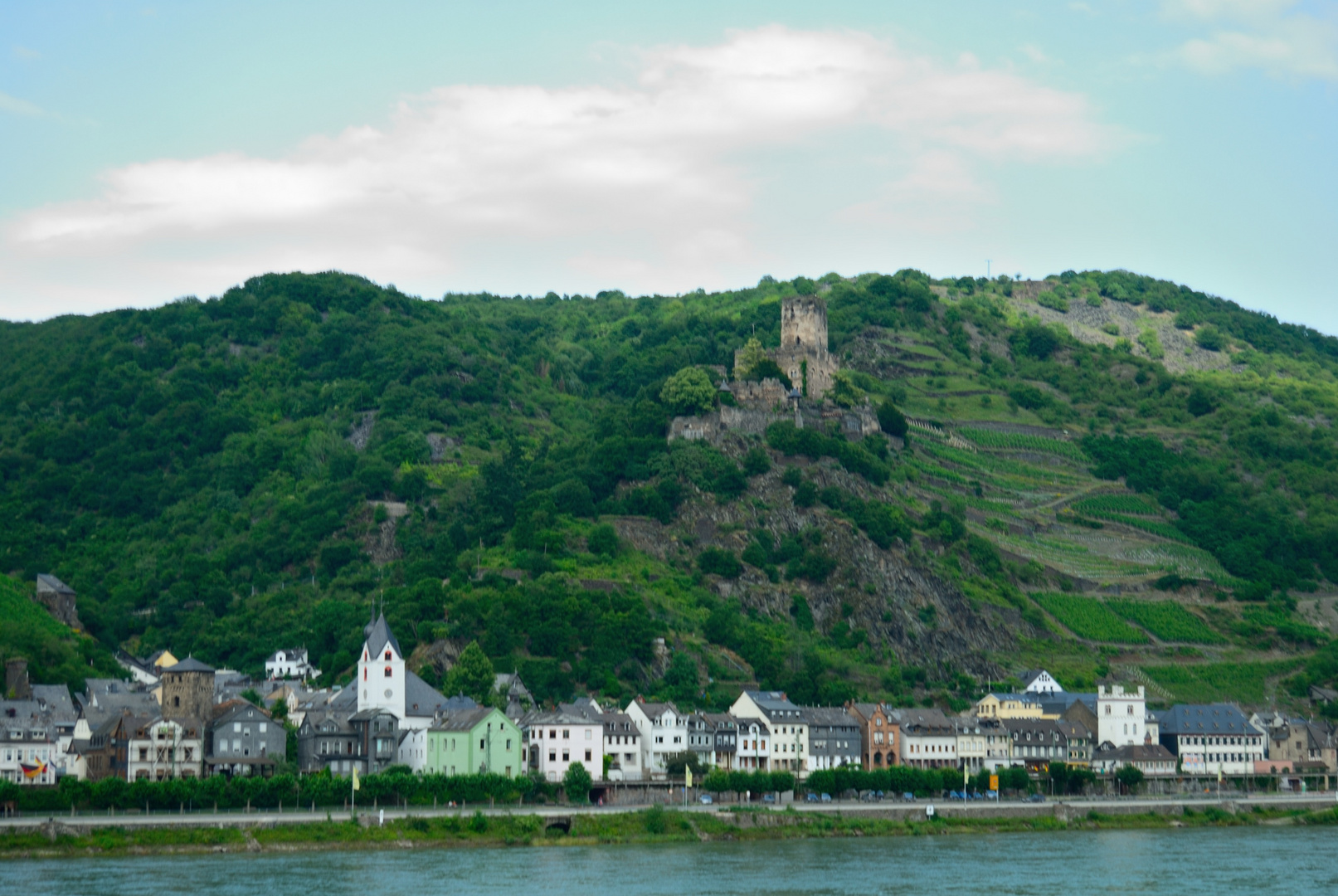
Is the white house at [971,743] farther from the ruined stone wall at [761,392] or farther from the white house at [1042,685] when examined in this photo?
the ruined stone wall at [761,392]

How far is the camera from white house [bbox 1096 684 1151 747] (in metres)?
117

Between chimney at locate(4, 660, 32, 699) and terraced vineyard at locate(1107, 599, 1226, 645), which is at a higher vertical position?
terraced vineyard at locate(1107, 599, 1226, 645)

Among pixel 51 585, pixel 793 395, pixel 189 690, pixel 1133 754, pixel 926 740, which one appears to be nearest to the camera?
pixel 189 690

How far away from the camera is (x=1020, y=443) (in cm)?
17788

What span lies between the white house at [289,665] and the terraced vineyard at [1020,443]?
76.0 meters

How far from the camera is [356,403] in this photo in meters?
181

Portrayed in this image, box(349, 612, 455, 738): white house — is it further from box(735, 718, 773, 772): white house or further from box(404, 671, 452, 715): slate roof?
box(735, 718, 773, 772): white house

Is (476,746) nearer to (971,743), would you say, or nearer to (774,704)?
(774,704)

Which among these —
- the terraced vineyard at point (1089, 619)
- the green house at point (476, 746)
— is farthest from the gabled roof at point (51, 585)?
the terraced vineyard at point (1089, 619)

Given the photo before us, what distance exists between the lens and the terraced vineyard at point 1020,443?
17562 cm

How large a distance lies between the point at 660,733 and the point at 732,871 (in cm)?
3084

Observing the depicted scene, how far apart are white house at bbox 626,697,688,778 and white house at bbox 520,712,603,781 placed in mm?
4644

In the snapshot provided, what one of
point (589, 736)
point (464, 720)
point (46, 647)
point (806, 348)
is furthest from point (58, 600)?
point (806, 348)

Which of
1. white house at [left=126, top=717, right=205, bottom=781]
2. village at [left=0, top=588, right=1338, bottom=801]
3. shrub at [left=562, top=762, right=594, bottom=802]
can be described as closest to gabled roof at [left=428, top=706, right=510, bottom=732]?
village at [left=0, top=588, right=1338, bottom=801]
